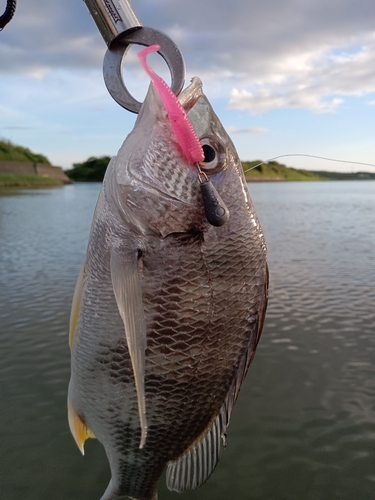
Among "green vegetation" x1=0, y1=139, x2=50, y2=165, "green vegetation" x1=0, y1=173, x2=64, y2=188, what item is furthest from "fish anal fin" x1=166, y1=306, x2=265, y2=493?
"green vegetation" x1=0, y1=139, x2=50, y2=165

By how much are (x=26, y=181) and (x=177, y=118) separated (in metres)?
58.7

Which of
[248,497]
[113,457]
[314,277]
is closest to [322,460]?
[248,497]

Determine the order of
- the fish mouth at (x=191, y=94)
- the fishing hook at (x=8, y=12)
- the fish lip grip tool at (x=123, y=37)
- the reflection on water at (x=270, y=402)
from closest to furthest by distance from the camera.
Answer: the fish lip grip tool at (x=123, y=37) < the fish mouth at (x=191, y=94) < the fishing hook at (x=8, y=12) < the reflection on water at (x=270, y=402)

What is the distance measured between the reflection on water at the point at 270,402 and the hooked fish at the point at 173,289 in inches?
66.1

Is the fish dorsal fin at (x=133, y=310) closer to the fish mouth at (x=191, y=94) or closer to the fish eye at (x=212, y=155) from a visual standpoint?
the fish eye at (x=212, y=155)

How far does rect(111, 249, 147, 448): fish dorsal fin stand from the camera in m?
1.77

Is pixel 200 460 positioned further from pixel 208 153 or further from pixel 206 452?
pixel 208 153

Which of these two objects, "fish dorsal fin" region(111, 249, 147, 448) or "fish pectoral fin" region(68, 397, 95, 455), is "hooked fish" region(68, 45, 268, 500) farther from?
"fish pectoral fin" region(68, 397, 95, 455)

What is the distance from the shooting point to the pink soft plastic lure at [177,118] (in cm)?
178

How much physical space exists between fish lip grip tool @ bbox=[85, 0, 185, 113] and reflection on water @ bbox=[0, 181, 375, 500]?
10.4ft

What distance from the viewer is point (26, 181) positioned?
183 feet

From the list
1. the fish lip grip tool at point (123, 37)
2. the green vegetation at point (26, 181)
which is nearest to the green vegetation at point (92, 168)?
the fish lip grip tool at point (123, 37)

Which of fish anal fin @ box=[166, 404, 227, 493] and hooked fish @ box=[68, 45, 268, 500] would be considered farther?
fish anal fin @ box=[166, 404, 227, 493]

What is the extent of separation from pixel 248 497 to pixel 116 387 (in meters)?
2.05
